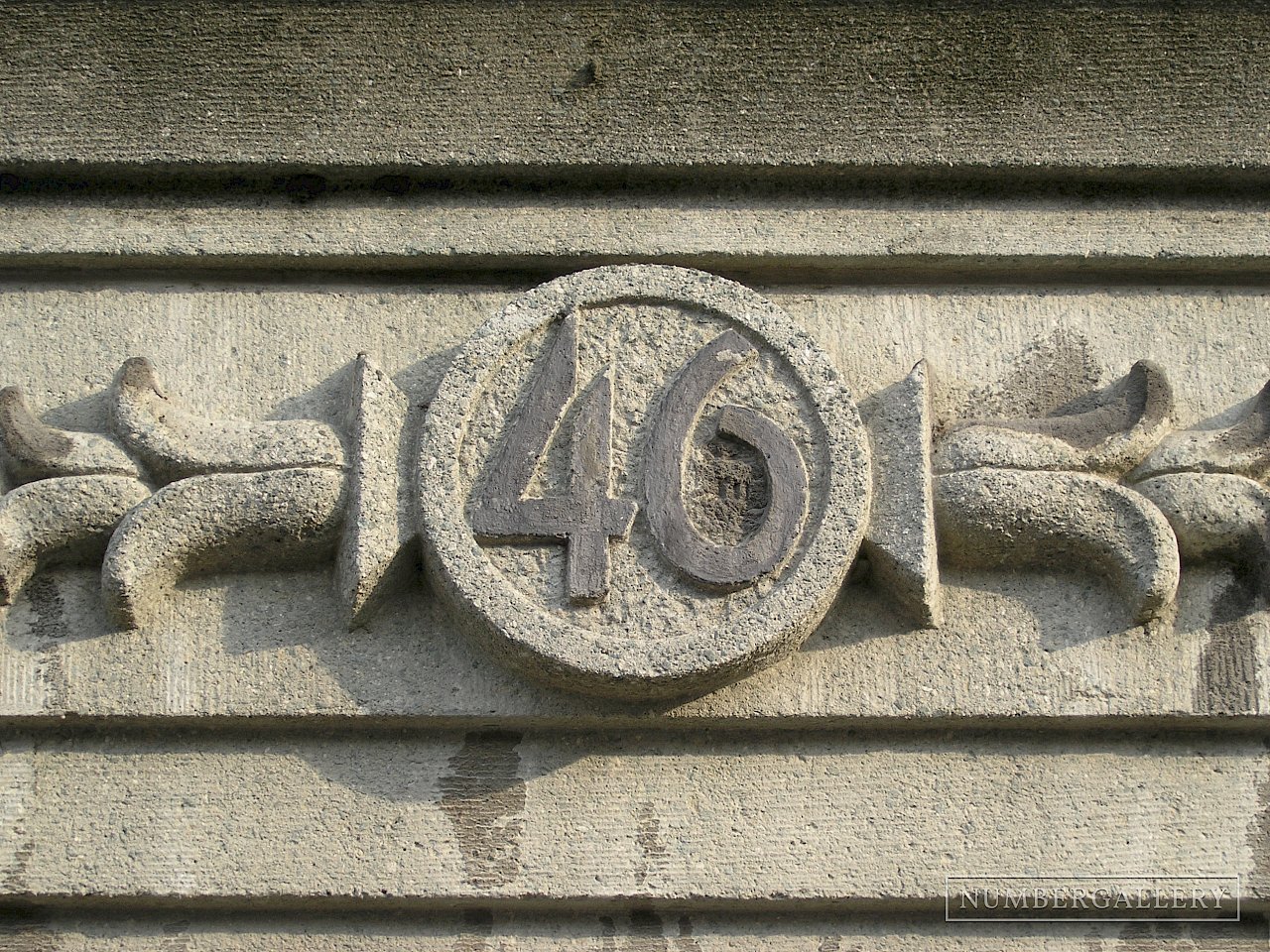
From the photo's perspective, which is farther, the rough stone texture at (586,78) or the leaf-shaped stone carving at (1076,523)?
the rough stone texture at (586,78)

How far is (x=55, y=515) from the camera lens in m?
2.47

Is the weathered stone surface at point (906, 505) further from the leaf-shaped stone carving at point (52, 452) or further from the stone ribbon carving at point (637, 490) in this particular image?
the leaf-shaped stone carving at point (52, 452)

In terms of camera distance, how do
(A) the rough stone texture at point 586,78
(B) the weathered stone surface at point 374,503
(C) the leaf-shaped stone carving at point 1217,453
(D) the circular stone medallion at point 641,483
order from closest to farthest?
1. (D) the circular stone medallion at point 641,483
2. (B) the weathered stone surface at point 374,503
3. (C) the leaf-shaped stone carving at point 1217,453
4. (A) the rough stone texture at point 586,78

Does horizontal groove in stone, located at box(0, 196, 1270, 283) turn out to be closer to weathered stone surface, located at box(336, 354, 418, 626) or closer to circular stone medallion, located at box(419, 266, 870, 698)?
circular stone medallion, located at box(419, 266, 870, 698)

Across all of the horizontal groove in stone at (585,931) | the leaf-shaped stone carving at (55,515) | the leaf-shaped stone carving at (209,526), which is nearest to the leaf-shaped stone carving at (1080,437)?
the horizontal groove in stone at (585,931)

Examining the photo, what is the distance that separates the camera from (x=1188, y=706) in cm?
245

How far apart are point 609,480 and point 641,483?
57 millimetres

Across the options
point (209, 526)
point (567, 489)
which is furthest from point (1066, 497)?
point (209, 526)

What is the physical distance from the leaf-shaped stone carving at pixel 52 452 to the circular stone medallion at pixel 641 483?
590 mm

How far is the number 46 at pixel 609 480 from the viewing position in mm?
2365

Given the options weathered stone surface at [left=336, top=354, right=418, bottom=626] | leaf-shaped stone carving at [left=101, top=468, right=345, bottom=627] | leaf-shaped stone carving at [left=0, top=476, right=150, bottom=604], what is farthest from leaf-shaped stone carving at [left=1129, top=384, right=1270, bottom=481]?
leaf-shaped stone carving at [left=0, top=476, right=150, bottom=604]

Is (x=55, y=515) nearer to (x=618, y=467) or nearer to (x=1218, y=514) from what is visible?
(x=618, y=467)

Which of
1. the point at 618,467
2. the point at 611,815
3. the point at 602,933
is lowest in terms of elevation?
the point at 602,933

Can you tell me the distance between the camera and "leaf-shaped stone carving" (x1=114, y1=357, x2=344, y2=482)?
2506 millimetres
